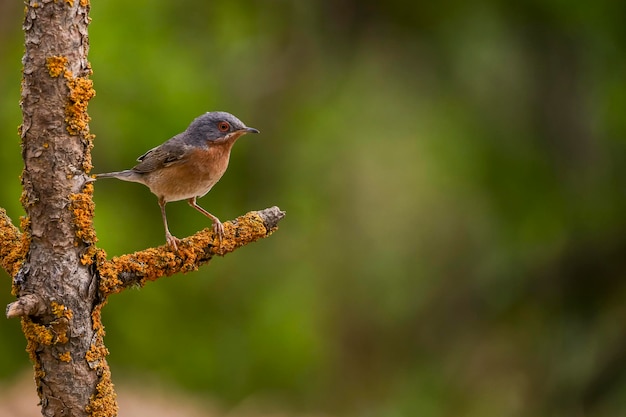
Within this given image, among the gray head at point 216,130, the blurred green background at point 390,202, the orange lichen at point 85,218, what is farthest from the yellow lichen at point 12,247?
the blurred green background at point 390,202

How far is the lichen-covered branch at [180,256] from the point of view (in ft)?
10.5

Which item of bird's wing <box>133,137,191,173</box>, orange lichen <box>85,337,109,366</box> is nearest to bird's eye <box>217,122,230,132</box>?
bird's wing <box>133,137,191,173</box>

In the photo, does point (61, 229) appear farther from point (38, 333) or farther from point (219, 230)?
point (219, 230)

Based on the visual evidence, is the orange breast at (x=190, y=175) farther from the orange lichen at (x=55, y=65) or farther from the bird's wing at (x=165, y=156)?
the orange lichen at (x=55, y=65)

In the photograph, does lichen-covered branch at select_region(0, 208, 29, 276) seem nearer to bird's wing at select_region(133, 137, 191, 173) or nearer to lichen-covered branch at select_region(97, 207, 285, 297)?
lichen-covered branch at select_region(97, 207, 285, 297)

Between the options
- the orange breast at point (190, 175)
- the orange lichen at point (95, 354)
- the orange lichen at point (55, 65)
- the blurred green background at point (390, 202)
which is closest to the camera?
the orange lichen at point (55, 65)

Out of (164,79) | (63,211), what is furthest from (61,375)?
(164,79)

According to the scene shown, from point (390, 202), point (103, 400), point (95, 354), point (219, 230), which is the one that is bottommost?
point (103, 400)

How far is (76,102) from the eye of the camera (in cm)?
309

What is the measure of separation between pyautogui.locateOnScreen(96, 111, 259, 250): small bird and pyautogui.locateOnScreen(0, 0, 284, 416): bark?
884 mm

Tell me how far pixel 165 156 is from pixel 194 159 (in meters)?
0.19

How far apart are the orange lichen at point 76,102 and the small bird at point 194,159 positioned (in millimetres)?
945

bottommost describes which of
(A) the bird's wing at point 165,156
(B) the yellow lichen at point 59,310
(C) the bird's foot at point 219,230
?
(B) the yellow lichen at point 59,310

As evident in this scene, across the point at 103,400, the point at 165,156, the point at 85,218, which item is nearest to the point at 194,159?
the point at 165,156
